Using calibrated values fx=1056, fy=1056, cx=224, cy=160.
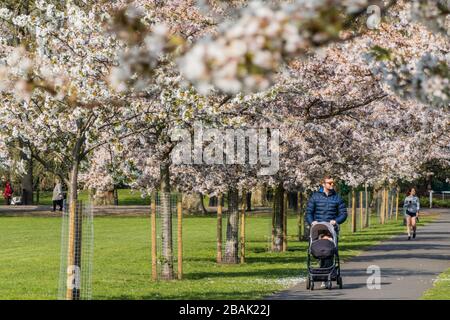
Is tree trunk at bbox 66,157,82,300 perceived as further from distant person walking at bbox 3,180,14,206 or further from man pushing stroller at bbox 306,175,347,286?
distant person walking at bbox 3,180,14,206

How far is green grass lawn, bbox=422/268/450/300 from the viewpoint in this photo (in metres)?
16.2

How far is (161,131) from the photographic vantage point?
65.0 feet

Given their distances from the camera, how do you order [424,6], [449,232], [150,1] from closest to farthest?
→ [424,6] → [150,1] → [449,232]

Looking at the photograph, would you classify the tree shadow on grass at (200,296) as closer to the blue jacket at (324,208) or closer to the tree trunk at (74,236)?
the blue jacket at (324,208)

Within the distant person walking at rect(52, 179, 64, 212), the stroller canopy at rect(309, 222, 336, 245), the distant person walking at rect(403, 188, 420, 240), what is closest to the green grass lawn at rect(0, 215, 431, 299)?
the stroller canopy at rect(309, 222, 336, 245)

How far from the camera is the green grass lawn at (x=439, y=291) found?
638 inches

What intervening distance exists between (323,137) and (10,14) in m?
14.2

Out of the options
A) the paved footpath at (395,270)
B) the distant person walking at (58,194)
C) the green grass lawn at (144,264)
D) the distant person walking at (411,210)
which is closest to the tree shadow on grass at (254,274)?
the green grass lawn at (144,264)

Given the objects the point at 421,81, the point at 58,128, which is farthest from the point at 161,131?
the point at 421,81

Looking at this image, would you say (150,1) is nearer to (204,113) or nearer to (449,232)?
(204,113)

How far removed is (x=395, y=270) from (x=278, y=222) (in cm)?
843

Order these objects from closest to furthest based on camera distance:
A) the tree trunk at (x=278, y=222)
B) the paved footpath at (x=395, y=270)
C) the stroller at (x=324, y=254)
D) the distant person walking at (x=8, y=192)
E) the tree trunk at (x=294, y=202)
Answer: the paved footpath at (x=395, y=270) < the stroller at (x=324, y=254) < the tree trunk at (x=278, y=222) < the tree trunk at (x=294, y=202) < the distant person walking at (x=8, y=192)

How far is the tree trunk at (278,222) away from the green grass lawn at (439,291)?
1023cm

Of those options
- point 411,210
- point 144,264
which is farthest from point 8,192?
point 144,264
